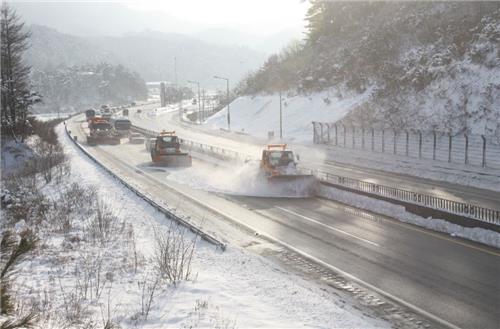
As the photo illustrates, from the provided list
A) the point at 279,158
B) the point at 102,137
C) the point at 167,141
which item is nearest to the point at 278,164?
the point at 279,158

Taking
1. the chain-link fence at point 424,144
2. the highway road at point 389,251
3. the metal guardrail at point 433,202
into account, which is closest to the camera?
the highway road at point 389,251

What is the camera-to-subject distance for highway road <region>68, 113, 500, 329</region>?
1248cm

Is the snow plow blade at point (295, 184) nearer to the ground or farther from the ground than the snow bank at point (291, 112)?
nearer to the ground

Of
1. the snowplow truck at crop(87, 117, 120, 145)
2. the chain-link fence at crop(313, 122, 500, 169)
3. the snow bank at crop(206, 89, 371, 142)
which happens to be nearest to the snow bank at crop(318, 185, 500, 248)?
the chain-link fence at crop(313, 122, 500, 169)

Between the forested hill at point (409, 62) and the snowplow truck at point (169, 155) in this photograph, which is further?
the forested hill at point (409, 62)

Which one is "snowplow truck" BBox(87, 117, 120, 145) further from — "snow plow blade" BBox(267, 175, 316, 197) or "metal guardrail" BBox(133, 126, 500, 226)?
"metal guardrail" BBox(133, 126, 500, 226)

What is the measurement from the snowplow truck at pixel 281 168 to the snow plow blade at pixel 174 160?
38.5 feet

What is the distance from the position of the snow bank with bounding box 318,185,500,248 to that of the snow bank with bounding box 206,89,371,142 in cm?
3357

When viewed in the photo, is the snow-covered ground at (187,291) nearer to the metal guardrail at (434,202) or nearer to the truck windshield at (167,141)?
the metal guardrail at (434,202)

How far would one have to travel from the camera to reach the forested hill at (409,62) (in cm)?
4491

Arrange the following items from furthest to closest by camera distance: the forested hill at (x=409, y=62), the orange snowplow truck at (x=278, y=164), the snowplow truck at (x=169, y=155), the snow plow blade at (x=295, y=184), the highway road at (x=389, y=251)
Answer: the forested hill at (x=409, y=62)
the snowplow truck at (x=169, y=155)
the orange snowplow truck at (x=278, y=164)
the snow plow blade at (x=295, y=184)
the highway road at (x=389, y=251)

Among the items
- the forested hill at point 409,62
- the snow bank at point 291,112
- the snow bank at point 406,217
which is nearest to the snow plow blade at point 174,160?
the snow bank at point 406,217

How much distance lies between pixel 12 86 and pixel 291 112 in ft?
119

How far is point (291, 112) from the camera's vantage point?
231 ft
